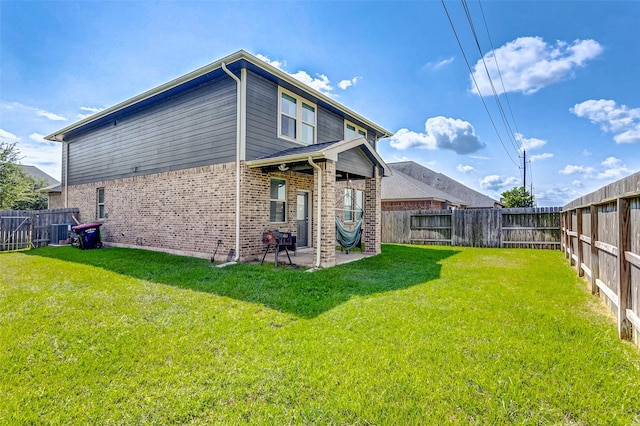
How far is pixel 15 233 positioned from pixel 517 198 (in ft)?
107

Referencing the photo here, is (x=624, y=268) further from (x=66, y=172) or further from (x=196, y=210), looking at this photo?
(x=66, y=172)

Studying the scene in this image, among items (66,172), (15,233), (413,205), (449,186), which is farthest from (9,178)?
(449,186)

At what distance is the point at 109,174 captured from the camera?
39.4ft

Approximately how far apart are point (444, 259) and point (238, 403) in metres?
8.03

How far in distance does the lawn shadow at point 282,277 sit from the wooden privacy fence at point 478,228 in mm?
5078

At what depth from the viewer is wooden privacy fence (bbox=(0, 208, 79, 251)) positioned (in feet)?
36.2

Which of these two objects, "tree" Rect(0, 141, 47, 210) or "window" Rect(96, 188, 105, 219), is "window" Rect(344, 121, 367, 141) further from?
"tree" Rect(0, 141, 47, 210)

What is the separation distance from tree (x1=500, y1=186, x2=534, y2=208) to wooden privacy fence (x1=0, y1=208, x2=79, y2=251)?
31026mm

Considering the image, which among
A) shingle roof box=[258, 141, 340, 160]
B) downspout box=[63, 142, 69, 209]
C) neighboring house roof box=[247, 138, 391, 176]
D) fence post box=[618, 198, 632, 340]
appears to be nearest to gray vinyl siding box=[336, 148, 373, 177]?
neighboring house roof box=[247, 138, 391, 176]

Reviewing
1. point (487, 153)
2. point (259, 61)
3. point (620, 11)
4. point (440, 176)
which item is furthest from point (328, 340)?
point (440, 176)

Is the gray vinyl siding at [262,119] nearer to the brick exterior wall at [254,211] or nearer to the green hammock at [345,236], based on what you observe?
the brick exterior wall at [254,211]

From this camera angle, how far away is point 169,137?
32.4ft

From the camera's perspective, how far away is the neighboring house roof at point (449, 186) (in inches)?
976

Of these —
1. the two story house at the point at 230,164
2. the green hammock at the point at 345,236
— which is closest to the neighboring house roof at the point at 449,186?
the two story house at the point at 230,164
